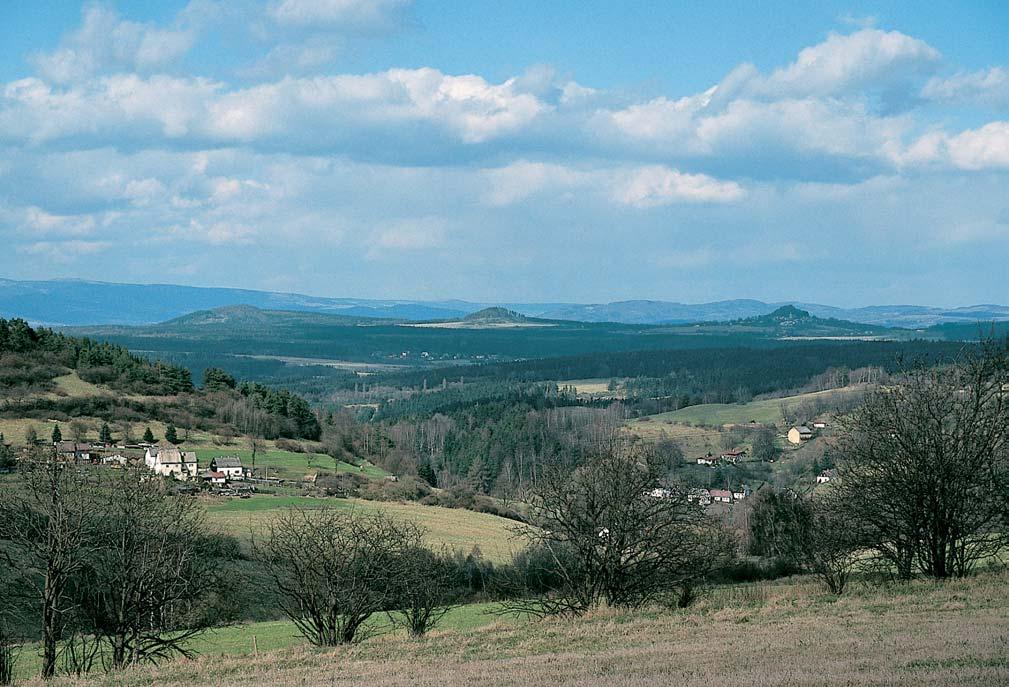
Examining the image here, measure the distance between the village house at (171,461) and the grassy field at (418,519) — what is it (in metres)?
9.02

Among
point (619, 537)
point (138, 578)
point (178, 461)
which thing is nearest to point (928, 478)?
point (619, 537)

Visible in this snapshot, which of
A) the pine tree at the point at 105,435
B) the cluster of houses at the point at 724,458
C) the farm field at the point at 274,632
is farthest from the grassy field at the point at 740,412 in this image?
the farm field at the point at 274,632

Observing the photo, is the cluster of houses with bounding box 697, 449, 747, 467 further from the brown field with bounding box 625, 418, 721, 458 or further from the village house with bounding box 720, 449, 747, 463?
the brown field with bounding box 625, 418, 721, 458

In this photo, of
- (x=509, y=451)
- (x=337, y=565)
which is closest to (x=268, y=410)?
(x=509, y=451)

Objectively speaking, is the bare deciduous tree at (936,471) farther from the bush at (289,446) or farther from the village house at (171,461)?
the bush at (289,446)

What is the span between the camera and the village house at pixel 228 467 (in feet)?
255

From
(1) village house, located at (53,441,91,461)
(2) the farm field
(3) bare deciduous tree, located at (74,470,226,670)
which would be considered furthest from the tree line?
(1) village house, located at (53,441,91,461)

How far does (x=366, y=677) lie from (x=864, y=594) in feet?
44.5

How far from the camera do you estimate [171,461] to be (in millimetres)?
76938

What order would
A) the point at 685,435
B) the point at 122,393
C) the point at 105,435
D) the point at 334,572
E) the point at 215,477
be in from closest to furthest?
the point at 334,572, the point at 215,477, the point at 105,435, the point at 122,393, the point at 685,435

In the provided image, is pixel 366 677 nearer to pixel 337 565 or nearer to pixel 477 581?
pixel 337 565

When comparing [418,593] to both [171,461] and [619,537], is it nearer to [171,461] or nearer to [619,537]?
[619,537]

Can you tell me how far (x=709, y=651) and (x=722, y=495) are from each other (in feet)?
244

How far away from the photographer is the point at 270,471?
83188mm
